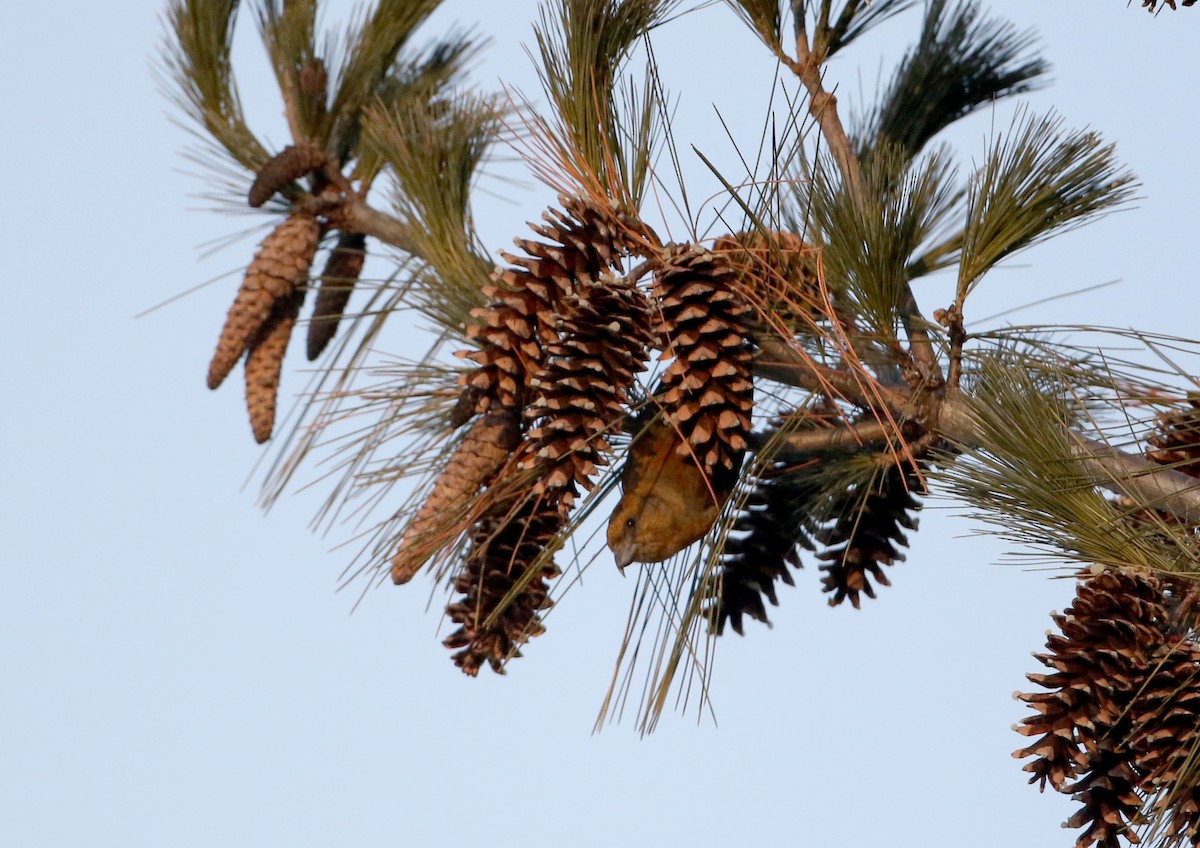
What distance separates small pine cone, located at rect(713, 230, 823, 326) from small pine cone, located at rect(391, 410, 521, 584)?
283 millimetres

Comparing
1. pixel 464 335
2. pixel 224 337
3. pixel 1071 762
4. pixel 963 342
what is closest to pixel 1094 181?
pixel 963 342

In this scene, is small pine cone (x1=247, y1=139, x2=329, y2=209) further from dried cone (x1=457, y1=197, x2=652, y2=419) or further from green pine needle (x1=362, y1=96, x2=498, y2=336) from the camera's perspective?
dried cone (x1=457, y1=197, x2=652, y2=419)

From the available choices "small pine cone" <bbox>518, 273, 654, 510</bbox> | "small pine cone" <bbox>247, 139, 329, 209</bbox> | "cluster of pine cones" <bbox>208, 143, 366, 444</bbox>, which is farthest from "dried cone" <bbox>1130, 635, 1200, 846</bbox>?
"small pine cone" <bbox>247, 139, 329, 209</bbox>

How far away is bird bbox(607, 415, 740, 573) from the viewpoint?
55.1 inches

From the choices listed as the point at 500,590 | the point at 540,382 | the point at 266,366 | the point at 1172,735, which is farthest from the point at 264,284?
the point at 1172,735

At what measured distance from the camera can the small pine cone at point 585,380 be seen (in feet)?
4.62

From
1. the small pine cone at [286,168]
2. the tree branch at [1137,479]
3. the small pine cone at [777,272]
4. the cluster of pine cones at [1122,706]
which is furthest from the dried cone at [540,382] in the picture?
the small pine cone at [286,168]

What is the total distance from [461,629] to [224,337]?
0.75m

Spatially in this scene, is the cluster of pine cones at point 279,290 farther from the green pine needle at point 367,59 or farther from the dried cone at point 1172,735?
the dried cone at point 1172,735

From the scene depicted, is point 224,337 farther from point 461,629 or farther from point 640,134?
point 640,134

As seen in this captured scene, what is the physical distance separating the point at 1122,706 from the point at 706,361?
1.55 feet

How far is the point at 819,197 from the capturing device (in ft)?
4.95

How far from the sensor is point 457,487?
1.53 meters

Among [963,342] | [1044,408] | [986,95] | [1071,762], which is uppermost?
[986,95]
